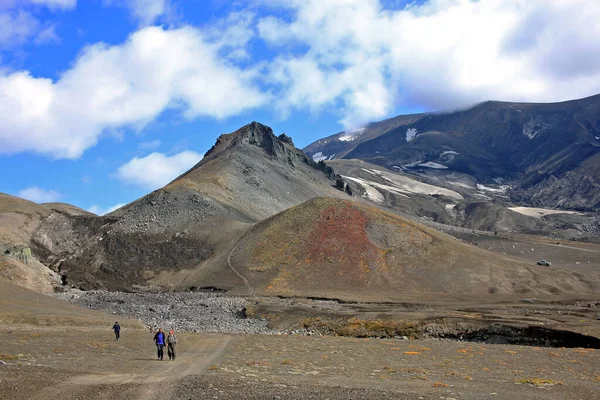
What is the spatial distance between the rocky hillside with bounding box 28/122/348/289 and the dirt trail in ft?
176

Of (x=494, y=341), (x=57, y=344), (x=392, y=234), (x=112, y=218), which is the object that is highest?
(x=112, y=218)

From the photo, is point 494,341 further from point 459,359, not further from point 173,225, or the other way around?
Answer: point 173,225

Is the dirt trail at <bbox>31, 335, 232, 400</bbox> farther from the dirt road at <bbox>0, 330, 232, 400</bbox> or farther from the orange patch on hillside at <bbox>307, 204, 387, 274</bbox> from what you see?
the orange patch on hillside at <bbox>307, 204, 387, 274</bbox>

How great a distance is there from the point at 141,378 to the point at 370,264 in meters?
62.4

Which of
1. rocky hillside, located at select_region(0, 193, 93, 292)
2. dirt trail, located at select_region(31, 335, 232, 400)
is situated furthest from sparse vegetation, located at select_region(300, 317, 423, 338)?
rocky hillside, located at select_region(0, 193, 93, 292)

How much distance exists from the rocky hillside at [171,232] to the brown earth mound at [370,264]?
7.08 m

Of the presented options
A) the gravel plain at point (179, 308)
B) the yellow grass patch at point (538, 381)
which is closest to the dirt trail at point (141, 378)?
the yellow grass patch at point (538, 381)

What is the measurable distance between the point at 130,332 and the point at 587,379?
100 ft

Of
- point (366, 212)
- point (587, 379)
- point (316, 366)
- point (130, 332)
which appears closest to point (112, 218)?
point (366, 212)

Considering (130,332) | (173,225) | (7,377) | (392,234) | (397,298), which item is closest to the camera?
(7,377)

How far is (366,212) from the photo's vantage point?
313 feet

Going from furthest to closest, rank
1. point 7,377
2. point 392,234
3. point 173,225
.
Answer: point 173,225
point 392,234
point 7,377

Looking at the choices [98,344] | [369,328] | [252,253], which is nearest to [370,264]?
[252,253]

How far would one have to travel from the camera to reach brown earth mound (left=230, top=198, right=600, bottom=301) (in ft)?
246
